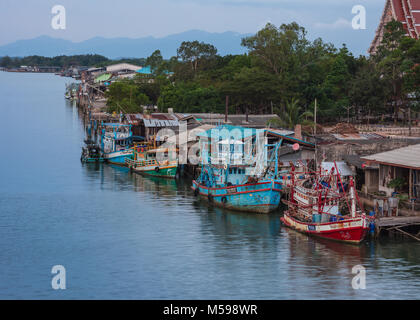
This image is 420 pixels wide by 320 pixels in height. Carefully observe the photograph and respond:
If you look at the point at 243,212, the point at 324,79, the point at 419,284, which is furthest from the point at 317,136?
the point at 324,79

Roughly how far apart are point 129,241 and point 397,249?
434 inches

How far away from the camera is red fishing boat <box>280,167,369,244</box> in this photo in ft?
87.2

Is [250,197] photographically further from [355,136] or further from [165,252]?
[355,136]

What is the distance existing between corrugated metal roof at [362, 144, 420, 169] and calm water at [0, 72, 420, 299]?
361cm

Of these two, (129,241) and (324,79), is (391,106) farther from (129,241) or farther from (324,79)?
(129,241)

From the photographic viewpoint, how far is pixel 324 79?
63406 millimetres

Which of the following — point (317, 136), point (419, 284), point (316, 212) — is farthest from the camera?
point (317, 136)

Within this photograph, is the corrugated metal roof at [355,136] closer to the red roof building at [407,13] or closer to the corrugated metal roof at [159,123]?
the corrugated metal roof at [159,123]

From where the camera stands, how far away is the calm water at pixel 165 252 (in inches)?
898

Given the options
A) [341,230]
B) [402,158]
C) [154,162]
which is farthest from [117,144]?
[341,230]

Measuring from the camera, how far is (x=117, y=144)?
172 ft

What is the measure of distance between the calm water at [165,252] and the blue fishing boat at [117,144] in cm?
825

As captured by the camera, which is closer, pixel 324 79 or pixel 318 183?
pixel 318 183
